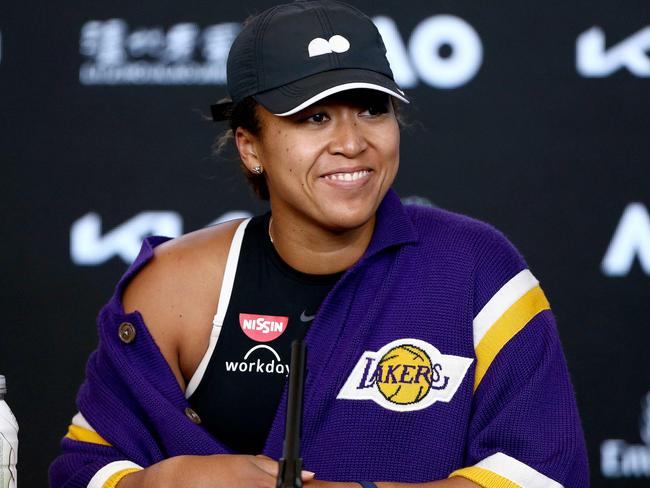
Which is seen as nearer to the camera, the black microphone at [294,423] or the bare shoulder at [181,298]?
the black microphone at [294,423]

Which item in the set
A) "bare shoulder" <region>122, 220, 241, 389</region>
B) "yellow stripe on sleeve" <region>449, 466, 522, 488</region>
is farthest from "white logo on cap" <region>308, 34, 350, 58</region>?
"yellow stripe on sleeve" <region>449, 466, 522, 488</region>

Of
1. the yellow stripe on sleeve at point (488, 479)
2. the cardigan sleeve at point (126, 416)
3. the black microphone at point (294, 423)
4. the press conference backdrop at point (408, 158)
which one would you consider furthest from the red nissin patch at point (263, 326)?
the press conference backdrop at point (408, 158)

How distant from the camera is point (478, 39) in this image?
2.49 metres

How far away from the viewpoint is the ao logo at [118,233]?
2547 mm

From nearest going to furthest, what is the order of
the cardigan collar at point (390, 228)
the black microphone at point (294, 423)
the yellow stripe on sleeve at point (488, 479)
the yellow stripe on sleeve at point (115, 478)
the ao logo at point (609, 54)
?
the black microphone at point (294, 423) → the yellow stripe on sleeve at point (488, 479) → the yellow stripe on sleeve at point (115, 478) → the cardigan collar at point (390, 228) → the ao logo at point (609, 54)

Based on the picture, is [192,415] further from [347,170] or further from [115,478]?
[347,170]

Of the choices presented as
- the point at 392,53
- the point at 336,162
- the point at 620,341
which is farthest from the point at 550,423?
the point at 392,53

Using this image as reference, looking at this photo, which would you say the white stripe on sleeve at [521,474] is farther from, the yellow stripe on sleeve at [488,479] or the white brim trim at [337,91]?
the white brim trim at [337,91]

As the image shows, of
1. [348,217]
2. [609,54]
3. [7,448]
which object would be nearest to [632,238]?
[609,54]

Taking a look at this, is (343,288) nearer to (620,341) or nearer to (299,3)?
(299,3)

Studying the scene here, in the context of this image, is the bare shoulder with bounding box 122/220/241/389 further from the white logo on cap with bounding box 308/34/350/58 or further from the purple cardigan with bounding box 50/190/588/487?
the white logo on cap with bounding box 308/34/350/58

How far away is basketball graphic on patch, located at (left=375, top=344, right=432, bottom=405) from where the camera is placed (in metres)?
1.60

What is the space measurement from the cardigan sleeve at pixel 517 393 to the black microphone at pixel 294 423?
1.74 ft

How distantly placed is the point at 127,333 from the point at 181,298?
0.35ft
